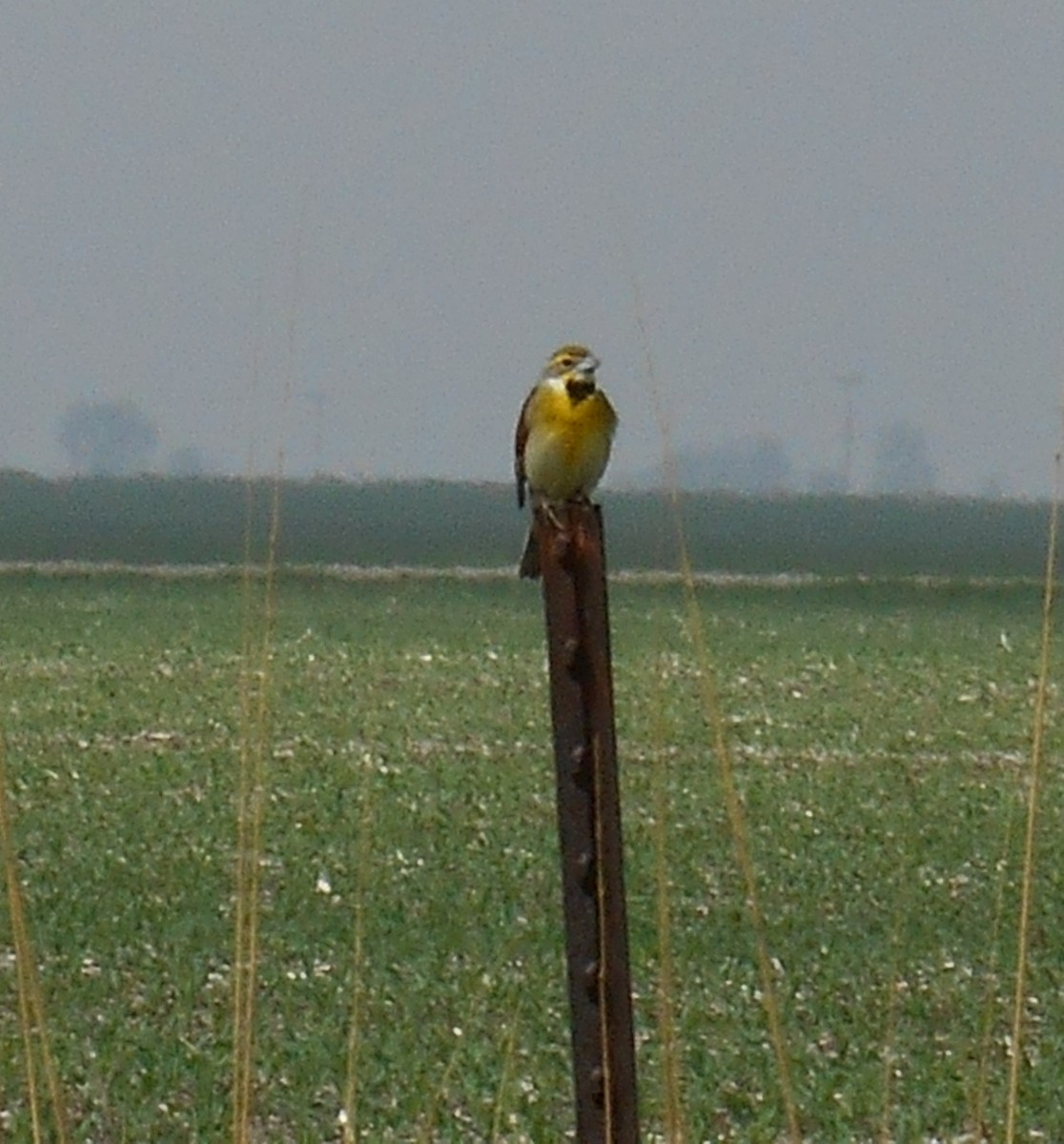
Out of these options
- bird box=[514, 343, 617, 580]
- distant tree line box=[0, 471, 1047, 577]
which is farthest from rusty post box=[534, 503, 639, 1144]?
bird box=[514, 343, 617, 580]

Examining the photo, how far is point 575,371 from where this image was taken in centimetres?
859

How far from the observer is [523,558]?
9234mm

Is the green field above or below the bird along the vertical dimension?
below

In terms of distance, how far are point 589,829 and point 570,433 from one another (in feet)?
16.8

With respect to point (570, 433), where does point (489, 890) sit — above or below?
below

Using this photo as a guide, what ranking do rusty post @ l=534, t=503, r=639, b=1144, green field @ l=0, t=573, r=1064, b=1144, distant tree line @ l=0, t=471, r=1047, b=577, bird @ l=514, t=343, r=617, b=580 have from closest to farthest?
rusty post @ l=534, t=503, r=639, b=1144 → bird @ l=514, t=343, r=617, b=580 → green field @ l=0, t=573, r=1064, b=1144 → distant tree line @ l=0, t=471, r=1047, b=577

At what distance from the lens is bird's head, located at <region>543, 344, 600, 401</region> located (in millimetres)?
8484

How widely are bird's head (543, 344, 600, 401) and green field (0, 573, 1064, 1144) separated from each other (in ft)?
3.39

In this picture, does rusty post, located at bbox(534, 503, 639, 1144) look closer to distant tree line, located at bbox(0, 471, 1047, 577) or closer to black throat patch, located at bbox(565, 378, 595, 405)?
distant tree line, located at bbox(0, 471, 1047, 577)

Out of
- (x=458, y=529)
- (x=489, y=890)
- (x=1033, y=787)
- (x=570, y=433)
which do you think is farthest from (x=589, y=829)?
(x=458, y=529)

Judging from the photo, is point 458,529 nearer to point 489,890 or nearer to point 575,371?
point 489,890

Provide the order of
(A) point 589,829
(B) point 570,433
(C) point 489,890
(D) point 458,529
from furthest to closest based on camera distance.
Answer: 1. (D) point 458,529
2. (C) point 489,890
3. (B) point 570,433
4. (A) point 589,829

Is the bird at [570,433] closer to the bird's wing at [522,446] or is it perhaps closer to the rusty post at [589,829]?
the bird's wing at [522,446]

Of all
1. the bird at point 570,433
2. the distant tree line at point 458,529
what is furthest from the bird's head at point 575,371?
the distant tree line at point 458,529
